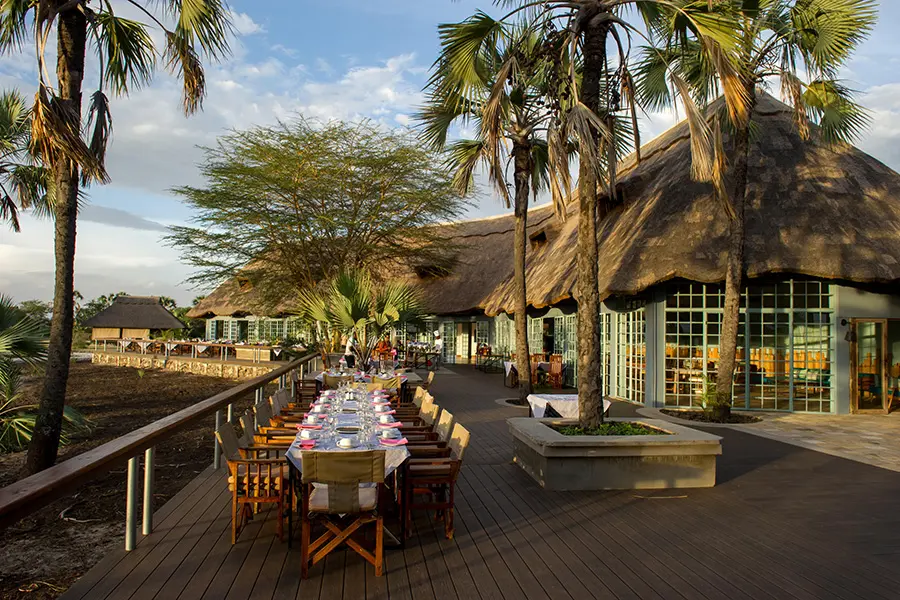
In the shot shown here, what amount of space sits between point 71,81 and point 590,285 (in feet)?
21.7

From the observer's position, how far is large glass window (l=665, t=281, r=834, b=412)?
39.9 ft

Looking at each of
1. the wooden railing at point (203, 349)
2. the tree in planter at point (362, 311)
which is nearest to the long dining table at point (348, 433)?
the tree in planter at point (362, 311)

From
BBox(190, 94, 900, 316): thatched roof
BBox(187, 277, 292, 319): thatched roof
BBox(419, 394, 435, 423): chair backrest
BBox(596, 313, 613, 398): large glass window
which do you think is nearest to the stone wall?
BBox(187, 277, 292, 319): thatched roof

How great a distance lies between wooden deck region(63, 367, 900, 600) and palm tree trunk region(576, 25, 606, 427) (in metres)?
1.08

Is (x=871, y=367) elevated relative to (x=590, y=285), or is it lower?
lower

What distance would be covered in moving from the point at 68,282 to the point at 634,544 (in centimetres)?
690

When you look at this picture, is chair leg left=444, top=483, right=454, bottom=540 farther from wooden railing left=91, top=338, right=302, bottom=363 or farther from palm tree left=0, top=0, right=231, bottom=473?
wooden railing left=91, top=338, right=302, bottom=363

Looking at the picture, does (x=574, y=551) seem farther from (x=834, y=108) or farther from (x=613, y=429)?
(x=834, y=108)

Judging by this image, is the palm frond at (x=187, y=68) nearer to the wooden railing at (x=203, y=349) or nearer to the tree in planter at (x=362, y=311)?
the tree in planter at (x=362, y=311)

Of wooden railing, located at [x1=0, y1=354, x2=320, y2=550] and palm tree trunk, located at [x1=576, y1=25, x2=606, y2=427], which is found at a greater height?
palm tree trunk, located at [x1=576, y1=25, x2=606, y2=427]

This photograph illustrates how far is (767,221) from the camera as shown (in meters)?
12.2

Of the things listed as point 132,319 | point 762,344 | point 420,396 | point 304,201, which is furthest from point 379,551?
point 132,319

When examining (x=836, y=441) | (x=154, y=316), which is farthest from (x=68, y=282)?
(x=154, y=316)

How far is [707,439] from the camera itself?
6.07m
